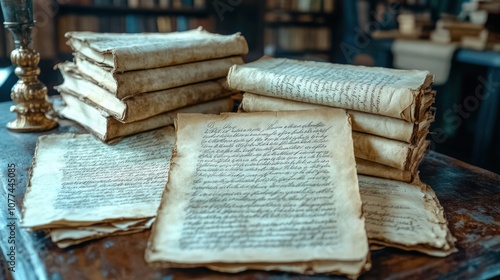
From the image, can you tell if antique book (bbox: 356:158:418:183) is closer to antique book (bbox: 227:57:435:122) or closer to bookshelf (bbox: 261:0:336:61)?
antique book (bbox: 227:57:435:122)

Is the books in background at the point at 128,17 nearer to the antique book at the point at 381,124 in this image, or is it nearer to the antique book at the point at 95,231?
the antique book at the point at 381,124

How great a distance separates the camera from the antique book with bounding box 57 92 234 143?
2.81ft

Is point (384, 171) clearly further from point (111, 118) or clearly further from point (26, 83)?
point (26, 83)

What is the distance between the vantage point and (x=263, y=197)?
603 millimetres

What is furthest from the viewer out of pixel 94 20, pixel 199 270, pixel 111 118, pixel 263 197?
pixel 94 20

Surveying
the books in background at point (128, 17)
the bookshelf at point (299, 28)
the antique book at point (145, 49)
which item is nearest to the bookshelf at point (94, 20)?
the books in background at point (128, 17)

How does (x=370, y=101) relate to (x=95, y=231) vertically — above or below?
above

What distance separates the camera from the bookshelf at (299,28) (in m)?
3.58

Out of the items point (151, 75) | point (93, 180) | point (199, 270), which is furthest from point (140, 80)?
point (199, 270)

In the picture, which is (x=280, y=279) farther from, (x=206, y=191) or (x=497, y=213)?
(x=497, y=213)

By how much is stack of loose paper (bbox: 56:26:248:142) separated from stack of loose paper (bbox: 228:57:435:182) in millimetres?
143

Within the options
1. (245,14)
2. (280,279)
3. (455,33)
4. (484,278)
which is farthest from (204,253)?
(245,14)

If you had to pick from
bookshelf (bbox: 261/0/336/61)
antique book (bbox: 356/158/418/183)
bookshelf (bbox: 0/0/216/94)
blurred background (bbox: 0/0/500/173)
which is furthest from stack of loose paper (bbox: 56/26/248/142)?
bookshelf (bbox: 261/0/336/61)

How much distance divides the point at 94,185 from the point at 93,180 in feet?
0.07
